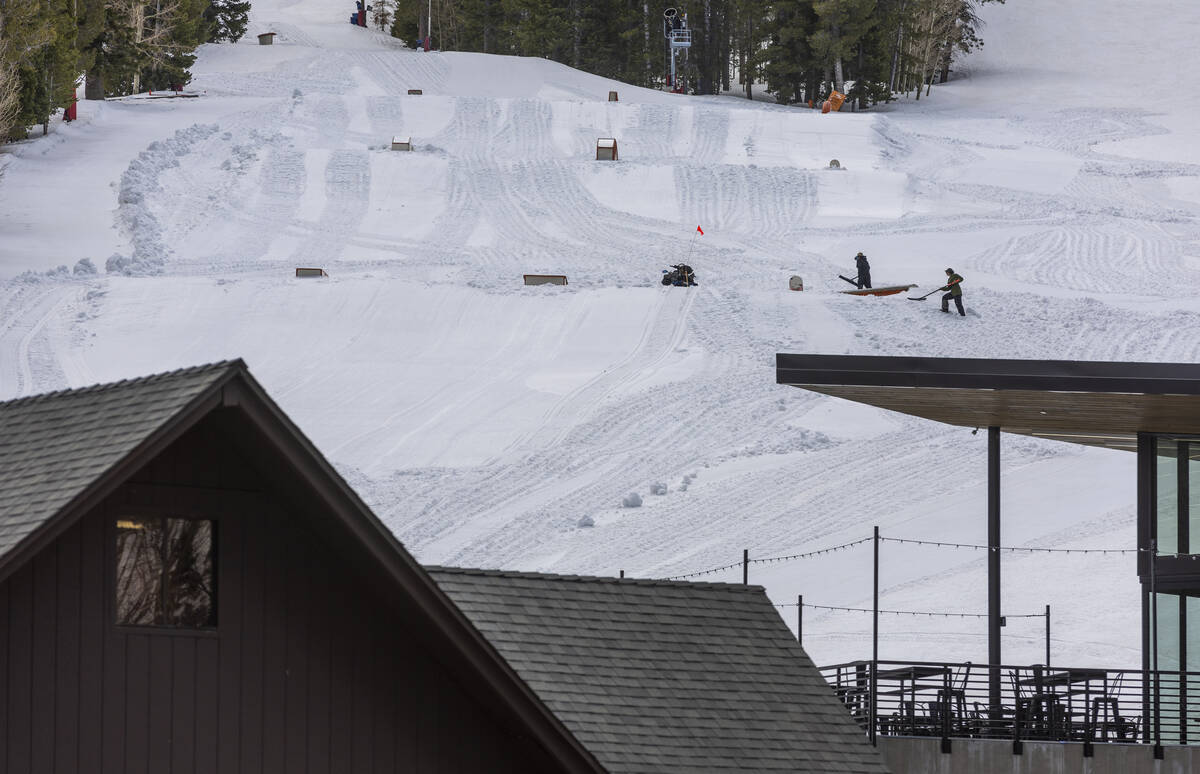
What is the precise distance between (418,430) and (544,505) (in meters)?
4.77

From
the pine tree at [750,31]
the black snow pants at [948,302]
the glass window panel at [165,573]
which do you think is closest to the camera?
the glass window panel at [165,573]

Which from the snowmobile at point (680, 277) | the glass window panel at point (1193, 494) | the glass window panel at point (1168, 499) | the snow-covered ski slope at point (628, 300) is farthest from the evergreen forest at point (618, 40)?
the glass window panel at point (1193, 494)

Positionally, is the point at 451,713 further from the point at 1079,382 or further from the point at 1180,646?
the point at 1180,646

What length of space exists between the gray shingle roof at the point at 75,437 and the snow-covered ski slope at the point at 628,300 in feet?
61.4

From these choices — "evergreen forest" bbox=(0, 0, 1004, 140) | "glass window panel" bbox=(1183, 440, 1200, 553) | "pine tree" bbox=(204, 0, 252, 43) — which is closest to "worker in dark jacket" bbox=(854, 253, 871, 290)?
"evergreen forest" bbox=(0, 0, 1004, 140)

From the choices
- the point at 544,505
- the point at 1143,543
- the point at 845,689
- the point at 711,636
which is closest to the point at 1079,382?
the point at 1143,543

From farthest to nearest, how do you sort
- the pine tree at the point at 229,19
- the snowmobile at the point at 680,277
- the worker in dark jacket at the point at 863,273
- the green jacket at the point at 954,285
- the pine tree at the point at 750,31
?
the pine tree at the point at 229,19 → the pine tree at the point at 750,31 → the worker in dark jacket at the point at 863,273 → the snowmobile at the point at 680,277 → the green jacket at the point at 954,285

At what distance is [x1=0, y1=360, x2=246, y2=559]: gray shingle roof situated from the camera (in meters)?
7.38

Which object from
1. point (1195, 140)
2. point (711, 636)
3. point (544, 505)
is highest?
point (1195, 140)

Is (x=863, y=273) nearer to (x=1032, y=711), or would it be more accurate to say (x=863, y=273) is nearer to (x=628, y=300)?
(x=628, y=300)

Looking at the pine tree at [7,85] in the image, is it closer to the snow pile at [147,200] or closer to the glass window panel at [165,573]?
the snow pile at [147,200]

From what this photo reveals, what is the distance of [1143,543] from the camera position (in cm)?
1884

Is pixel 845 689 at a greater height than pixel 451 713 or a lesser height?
lesser

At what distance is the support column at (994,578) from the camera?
1805cm
